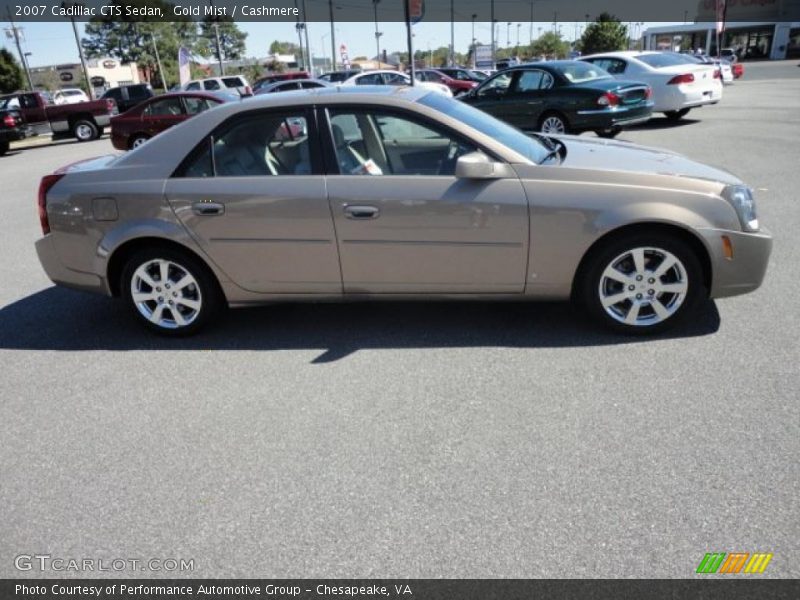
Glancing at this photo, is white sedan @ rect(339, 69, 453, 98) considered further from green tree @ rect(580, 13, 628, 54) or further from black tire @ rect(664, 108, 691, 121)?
green tree @ rect(580, 13, 628, 54)

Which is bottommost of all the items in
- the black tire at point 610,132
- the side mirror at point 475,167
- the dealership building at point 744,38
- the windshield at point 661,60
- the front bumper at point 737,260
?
the dealership building at point 744,38

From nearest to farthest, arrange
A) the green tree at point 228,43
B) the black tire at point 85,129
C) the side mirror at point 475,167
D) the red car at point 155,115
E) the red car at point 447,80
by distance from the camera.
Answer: the side mirror at point 475,167
the red car at point 155,115
the black tire at point 85,129
the red car at point 447,80
the green tree at point 228,43

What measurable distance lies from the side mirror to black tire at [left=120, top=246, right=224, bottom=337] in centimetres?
186

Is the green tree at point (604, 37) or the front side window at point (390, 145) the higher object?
the front side window at point (390, 145)

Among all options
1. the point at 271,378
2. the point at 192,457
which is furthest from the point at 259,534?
the point at 271,378

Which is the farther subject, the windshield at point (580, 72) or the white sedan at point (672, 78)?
the white sedan at point (672, 78)

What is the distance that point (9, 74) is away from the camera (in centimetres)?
5628

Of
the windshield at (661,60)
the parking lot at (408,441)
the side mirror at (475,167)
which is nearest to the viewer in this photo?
the parking lot at (408,441)

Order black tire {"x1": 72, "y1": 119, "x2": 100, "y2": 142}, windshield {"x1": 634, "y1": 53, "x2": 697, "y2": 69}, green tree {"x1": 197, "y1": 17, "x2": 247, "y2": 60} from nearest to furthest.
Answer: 1. windshield {"x1": 634, "y1": 53, "x2": 697, "y2": 69}
2. black tire {"x1": 72, "y1": 119, "x2": 100, "y2": 142}
3. green tree {"x1": 197, "y1": 17, "x2": 247, "y2": 60}

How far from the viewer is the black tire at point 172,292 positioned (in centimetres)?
434

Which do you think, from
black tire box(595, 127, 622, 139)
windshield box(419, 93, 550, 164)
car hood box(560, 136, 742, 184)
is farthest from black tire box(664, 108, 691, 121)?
windshield box(419, 93, 550, 164)

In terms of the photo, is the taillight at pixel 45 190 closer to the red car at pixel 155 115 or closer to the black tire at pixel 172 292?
the black tire at pixel 172 292

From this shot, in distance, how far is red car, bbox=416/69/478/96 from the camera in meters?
25.1
